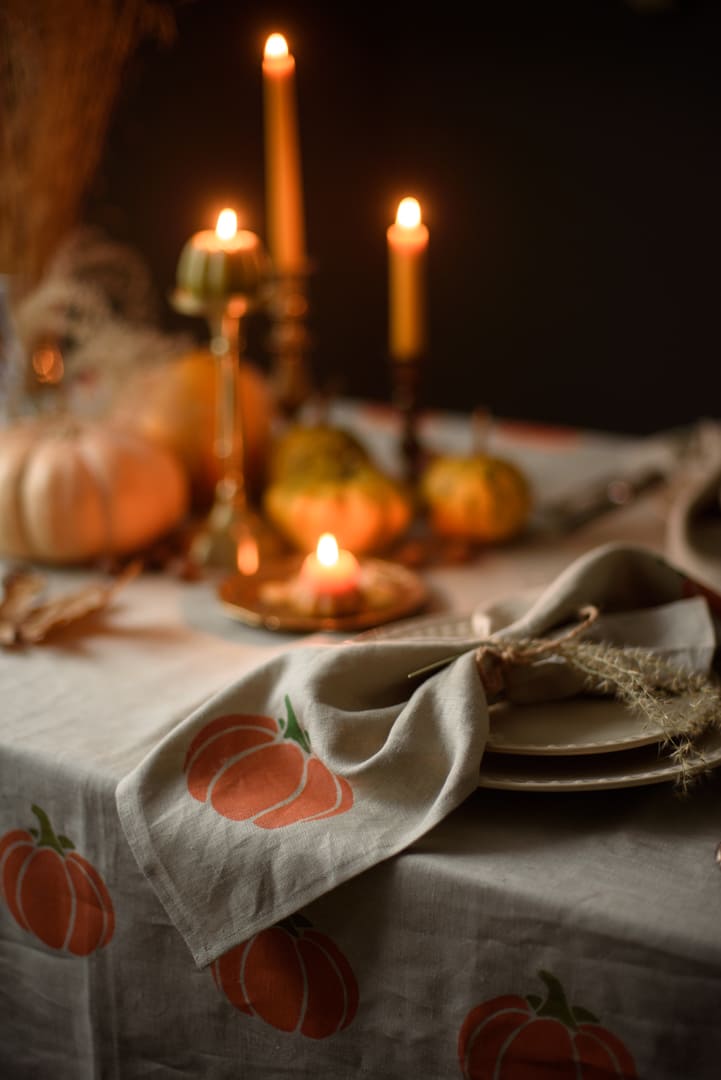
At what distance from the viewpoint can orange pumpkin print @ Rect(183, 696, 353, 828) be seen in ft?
2.33

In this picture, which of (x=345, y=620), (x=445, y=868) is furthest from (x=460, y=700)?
(x=345, y=620)

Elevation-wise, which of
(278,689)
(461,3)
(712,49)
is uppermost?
(461,3)

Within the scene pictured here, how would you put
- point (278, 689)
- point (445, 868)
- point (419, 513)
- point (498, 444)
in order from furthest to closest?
point (498, 444) < point (419, 513) < point (278, 689) < point (445, 868)

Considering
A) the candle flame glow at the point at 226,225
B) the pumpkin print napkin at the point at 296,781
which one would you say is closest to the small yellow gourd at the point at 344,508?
the candle flame glow at the point at 226,225

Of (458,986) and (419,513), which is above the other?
(419,513)

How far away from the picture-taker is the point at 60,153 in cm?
136

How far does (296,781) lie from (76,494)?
19.8 inches

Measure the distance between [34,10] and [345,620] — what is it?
2.54 feet

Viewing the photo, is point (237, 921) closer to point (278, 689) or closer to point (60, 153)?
point (278, 689)

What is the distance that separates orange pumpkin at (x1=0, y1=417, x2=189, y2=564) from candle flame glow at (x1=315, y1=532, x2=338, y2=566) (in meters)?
0.25

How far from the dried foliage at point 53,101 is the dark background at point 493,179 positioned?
1.25m

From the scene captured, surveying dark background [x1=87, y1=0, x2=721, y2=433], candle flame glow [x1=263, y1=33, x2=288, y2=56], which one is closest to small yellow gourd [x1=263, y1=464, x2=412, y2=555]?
candle flame glow [x1=263, y1=33, x2=288, y2=56]

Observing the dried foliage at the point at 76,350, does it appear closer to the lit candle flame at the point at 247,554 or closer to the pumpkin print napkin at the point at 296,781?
the lit candle flame at the point at 247,554

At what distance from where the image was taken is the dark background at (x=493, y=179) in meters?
2.79
